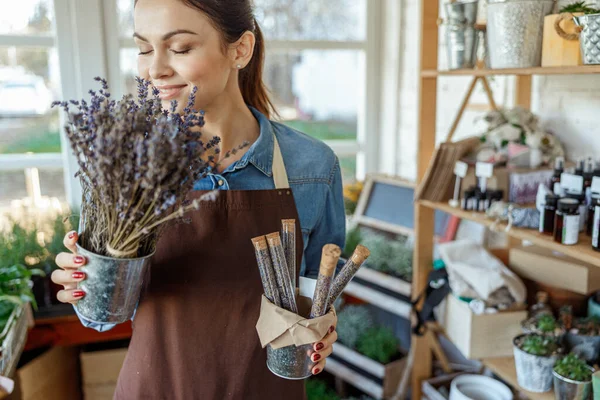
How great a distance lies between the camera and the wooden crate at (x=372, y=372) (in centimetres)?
231

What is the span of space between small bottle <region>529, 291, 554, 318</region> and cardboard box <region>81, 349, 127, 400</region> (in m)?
1.57

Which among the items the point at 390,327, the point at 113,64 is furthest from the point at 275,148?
the point at 113,64

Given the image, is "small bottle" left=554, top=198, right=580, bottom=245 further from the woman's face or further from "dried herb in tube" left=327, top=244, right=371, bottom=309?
the woman's face

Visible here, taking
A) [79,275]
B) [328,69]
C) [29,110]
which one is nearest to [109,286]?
[79,275]

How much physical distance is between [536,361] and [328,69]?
1966 mm

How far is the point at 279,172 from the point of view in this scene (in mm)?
1337

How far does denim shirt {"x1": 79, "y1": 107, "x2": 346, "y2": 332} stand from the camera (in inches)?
51.2

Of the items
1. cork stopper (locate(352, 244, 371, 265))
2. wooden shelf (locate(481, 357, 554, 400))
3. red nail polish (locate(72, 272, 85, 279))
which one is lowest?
wooden shelf (locate(481, 357, 554, 400))

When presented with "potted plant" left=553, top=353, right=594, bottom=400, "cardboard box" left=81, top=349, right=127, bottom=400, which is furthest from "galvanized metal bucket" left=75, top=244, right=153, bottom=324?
"cardboard box" left=81, top=349, right=127, bottom=400

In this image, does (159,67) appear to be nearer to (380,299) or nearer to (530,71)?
(530,71)

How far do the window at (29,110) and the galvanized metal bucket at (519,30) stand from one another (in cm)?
200

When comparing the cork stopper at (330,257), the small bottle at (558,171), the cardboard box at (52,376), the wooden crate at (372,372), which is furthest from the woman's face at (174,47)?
the wooden crate at (372,372)

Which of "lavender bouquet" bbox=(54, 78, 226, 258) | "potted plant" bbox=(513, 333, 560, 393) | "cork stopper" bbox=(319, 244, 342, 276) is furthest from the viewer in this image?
"potted plant" bbox=(513, 333, 560, 393)

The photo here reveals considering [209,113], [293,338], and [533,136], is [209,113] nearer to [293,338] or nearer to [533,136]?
[293,338]
